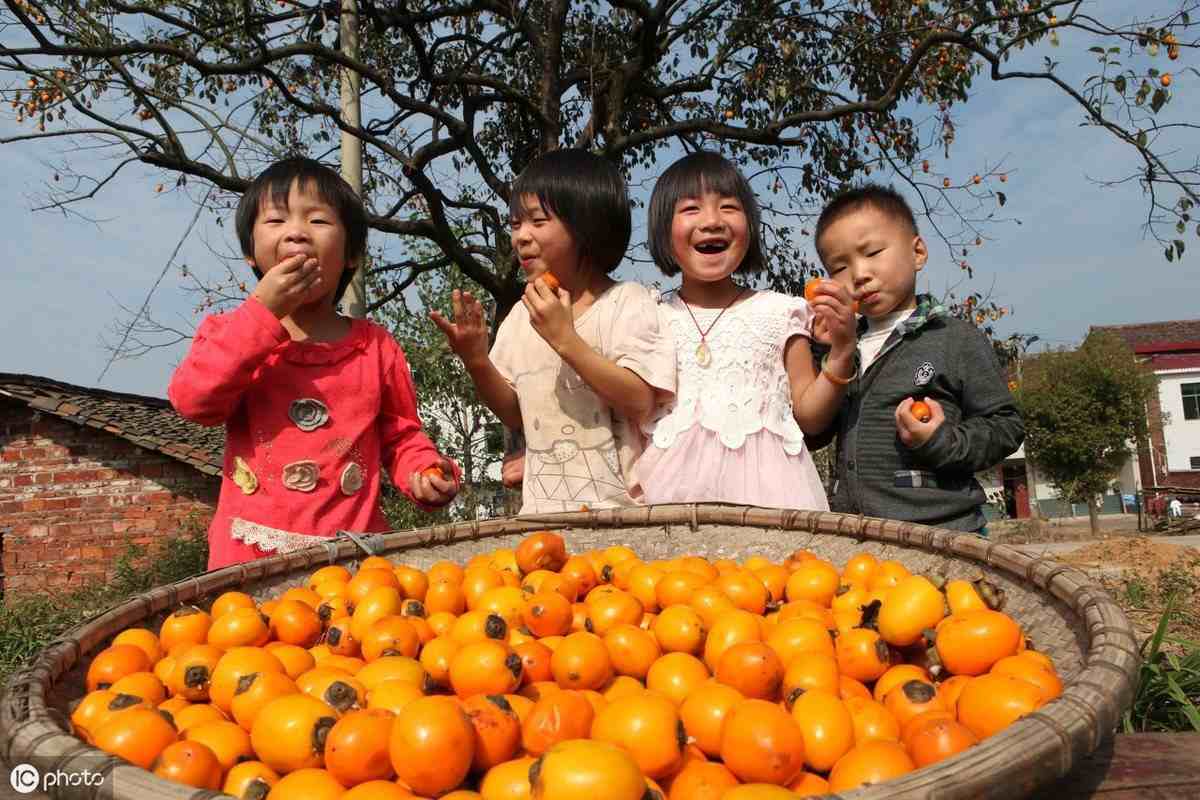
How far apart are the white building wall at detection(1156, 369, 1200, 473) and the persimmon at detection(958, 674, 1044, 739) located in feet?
126

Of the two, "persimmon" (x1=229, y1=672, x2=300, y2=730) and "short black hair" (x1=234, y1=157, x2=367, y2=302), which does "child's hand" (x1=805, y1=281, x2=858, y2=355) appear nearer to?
"short black hair" (x1=234, y1=157, x2=367, y2=302)

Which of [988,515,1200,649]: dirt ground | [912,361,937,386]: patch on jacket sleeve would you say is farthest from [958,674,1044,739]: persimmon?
[988,515,1200,649]: dirt ground

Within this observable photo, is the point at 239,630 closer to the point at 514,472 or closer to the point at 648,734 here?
the point at 648,734

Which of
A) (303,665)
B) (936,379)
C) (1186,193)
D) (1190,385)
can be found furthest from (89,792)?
(1190,385)

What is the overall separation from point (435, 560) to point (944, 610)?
162 cm

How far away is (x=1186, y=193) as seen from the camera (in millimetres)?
7000

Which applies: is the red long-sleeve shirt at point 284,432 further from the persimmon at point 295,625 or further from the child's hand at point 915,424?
the child's hand at point 915,424

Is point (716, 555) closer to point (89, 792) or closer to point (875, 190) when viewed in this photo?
point (875, 190)

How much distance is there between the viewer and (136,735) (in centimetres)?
126

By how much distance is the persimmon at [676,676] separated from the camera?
160 centimetres

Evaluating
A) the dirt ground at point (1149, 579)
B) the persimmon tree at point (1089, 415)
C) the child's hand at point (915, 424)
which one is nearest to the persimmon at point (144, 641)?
the child's hand at point (915, 424)

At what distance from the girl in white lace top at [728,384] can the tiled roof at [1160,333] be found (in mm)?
36951

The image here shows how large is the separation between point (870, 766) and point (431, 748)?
65 cm

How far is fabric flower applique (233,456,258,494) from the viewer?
8.38 feet
